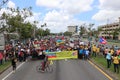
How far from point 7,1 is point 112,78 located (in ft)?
38.3

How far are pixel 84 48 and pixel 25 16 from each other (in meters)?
21.1

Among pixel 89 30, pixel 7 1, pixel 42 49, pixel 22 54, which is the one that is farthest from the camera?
pixel 89 30

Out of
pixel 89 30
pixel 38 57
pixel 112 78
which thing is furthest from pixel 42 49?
pixel 89 30

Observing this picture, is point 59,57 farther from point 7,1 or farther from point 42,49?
point 7,1

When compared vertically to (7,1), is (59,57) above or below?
below

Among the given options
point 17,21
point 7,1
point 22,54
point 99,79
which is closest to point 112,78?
point 99,79

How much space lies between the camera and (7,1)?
2786 cm

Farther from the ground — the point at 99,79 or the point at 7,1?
the point at 7,1

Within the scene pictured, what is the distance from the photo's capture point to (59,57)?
39.3m

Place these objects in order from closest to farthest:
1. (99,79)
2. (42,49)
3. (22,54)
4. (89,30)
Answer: (99,79) < (22,54) < (42,49) < (89,30)

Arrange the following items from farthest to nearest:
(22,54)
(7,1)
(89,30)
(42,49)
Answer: (89,30), (42,49), (22,54), (7,1)

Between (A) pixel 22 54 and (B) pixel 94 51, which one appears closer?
(A) pixel 22 54

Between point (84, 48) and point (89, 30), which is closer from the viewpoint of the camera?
point (84, 48)

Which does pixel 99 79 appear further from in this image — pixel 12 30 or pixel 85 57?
pixel 12 30
